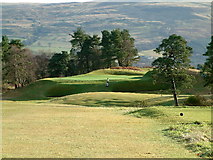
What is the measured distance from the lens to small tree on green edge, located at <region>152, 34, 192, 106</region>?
4300 centimetres

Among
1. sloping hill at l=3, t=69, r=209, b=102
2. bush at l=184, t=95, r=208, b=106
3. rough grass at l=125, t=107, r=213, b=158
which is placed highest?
rough grass at l=125, t=107, r=213, b=158

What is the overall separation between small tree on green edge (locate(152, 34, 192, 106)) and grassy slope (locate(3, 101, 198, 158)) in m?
17.5

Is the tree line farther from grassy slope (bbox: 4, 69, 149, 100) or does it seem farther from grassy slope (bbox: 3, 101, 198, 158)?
grassy slope (bbox: 3, 101, 198, 158)

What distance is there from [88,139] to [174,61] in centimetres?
2695

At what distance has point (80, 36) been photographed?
98.6 metres

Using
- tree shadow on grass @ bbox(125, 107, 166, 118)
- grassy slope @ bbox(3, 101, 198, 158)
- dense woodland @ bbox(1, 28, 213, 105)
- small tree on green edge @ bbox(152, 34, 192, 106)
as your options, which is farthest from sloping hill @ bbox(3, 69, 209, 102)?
grassy slope @ bbox(3, 101, 198, 158)

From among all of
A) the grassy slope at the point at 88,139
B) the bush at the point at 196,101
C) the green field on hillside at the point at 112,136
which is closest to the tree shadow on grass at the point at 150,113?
the green field on hillside at the point at 112,136

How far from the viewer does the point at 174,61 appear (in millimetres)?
43500

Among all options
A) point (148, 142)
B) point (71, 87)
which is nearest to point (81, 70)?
point (71, 87)

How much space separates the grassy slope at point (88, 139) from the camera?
601 inches

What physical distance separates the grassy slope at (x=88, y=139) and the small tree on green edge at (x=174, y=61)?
17.5 metres

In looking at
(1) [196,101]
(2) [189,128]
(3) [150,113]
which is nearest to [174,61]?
(1) [196,101]

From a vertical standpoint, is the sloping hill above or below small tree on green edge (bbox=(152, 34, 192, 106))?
below

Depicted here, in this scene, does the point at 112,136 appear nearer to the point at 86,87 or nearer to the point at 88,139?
the point at 88,139
